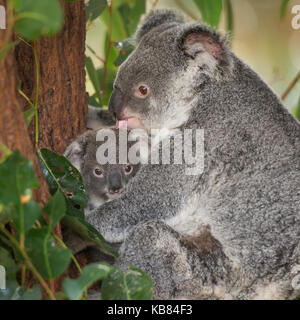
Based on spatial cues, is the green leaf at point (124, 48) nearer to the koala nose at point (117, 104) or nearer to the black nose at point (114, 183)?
the koala nose at point (117, 104)

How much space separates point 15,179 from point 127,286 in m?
0.71

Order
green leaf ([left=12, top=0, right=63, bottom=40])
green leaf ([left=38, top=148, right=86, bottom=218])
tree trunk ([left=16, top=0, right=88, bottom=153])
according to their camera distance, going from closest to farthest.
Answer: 1. green leaf ([left=12, top=0, right=63, bottom=40])
2. green leaf ([left=38, top=148, right=86, bottom=218])
3. tree trunk ([left=16, top=0, right=88, bottom=153])

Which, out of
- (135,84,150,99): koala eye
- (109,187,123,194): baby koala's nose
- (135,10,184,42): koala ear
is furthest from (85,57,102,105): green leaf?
(109,187,123,194): baby koala's nose

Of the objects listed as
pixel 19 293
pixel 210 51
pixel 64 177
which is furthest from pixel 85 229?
pixel 210 51

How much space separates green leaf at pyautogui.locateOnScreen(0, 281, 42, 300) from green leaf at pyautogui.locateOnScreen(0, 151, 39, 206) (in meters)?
0.57

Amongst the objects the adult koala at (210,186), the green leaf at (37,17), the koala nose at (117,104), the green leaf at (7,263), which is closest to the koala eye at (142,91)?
the adult koala at (210,186)

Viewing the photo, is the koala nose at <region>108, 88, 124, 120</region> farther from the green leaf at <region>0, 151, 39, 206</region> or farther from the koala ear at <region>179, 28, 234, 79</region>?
the green leaf at <region>0, 151, 39, 206</region>

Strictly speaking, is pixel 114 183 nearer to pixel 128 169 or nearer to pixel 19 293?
pixel 128 169

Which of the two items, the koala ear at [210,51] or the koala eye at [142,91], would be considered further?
the koala eye at [142,91]

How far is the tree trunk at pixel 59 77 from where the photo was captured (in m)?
3.17

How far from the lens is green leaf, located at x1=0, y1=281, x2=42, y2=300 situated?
2205 millimetres

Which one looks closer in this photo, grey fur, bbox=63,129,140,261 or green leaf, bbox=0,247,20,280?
green leaf, bbox=0,247,20,280

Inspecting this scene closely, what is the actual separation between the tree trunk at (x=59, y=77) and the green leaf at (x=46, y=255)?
4.13 feet
